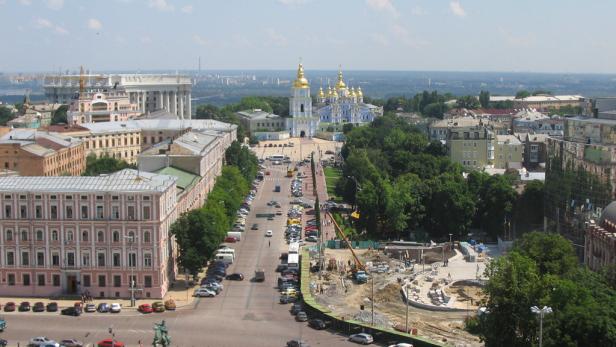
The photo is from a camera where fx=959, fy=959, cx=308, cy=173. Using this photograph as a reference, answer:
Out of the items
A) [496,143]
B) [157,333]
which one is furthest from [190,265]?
[496,143]

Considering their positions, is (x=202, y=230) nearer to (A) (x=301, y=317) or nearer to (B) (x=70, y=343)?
(A) (x=301, y=317)

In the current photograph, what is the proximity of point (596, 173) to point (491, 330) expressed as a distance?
2704 centimetres

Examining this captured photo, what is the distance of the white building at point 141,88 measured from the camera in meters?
165

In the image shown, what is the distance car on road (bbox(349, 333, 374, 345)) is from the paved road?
473 mm

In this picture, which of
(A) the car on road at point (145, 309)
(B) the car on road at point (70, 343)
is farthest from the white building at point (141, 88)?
(B) the car on road at point (70, 343)

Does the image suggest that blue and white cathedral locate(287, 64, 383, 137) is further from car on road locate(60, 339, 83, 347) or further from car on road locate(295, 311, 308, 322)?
car on road locate(60, 339, 83, 347)

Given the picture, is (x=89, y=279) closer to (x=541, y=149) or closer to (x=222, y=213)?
(x=222, y=213)

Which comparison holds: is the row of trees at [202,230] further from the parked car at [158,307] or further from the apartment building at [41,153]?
the apartment building at [41,153]

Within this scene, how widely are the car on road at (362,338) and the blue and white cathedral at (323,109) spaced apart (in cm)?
12473

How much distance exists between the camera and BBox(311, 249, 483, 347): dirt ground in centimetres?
4950

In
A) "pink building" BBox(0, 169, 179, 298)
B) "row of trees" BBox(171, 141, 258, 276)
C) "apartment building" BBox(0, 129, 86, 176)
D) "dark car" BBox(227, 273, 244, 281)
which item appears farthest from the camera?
"apartment building" BBox(0, 129, 86, 176)

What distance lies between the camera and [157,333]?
37.7 m

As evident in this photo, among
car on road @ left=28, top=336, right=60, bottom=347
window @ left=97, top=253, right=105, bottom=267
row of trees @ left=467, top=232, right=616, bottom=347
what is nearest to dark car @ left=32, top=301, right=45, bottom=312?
window @ left=97, top=253, right=105, bottom=267

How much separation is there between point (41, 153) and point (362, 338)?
46.7m
